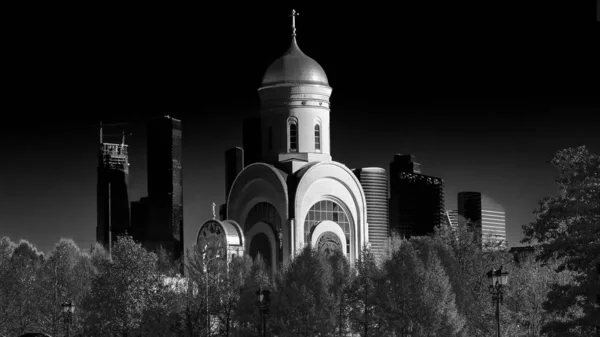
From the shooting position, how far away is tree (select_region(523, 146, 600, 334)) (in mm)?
43906

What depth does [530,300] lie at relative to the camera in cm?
7494

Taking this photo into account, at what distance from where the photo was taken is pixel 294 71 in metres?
95.4

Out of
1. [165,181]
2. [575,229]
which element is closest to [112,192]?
[165,181]

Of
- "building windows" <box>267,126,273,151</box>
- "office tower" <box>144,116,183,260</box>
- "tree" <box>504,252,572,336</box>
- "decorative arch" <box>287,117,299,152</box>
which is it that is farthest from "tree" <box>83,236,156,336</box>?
"office tower" <box>144,116,183,260</box>

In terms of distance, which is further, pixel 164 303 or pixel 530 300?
pixel 530 300

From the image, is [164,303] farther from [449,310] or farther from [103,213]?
[103,213]

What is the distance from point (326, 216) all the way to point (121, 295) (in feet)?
103

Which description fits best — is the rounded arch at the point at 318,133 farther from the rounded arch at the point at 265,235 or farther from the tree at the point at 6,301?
the tree at the point at 6,301

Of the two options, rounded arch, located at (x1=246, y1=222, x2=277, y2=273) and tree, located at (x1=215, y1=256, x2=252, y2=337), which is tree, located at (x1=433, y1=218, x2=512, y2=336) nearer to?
tree, located at (x1=215, y1=256, x2=252, y2=337)

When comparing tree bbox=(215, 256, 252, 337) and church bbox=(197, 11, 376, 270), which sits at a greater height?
church bbox=(197, 11, 376, 270)

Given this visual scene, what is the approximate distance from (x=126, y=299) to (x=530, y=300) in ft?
82.3

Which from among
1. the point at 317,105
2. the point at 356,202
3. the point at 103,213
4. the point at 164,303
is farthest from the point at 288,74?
the point at 103,213

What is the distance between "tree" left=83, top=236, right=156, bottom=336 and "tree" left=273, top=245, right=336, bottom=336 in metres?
7.33

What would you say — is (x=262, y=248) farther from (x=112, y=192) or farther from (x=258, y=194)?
(x=112, y=192)
